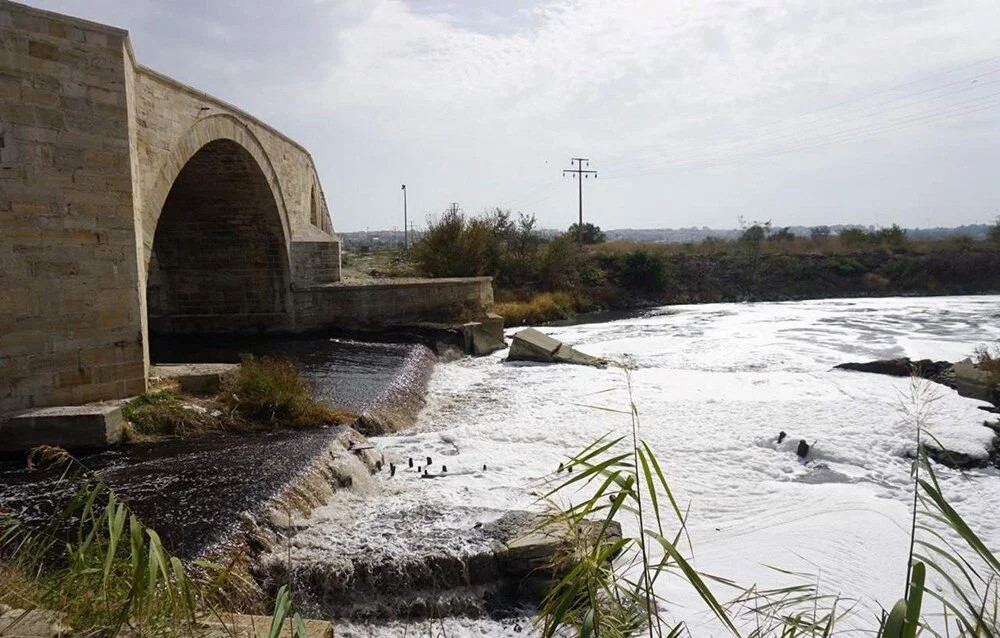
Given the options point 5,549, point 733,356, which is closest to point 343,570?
point 5,549

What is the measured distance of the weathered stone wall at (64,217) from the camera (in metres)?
6.86

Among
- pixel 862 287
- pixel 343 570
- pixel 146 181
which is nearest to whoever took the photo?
pixel 343 570

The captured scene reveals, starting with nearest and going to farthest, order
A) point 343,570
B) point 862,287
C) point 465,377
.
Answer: point 343,570 → point 465,377 → point 862,287

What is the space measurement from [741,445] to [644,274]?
2022 centimetres

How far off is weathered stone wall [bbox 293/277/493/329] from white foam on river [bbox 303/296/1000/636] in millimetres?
2031

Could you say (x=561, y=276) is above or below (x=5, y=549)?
above

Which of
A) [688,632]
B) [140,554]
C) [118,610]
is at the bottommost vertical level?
[688,632]

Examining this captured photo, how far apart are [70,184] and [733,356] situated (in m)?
12.0

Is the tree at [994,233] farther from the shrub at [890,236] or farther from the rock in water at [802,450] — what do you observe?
the rock in water at [802,450]

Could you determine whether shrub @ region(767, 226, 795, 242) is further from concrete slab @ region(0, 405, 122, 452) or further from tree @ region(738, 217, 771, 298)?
concrete slab @ region(0, 405, 122, 452)

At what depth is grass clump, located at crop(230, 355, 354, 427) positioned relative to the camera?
26.7 feet

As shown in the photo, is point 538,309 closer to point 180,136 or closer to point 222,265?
point 222,265

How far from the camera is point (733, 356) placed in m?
14.0

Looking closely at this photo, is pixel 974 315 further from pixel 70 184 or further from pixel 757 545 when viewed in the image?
pixel 70 184
